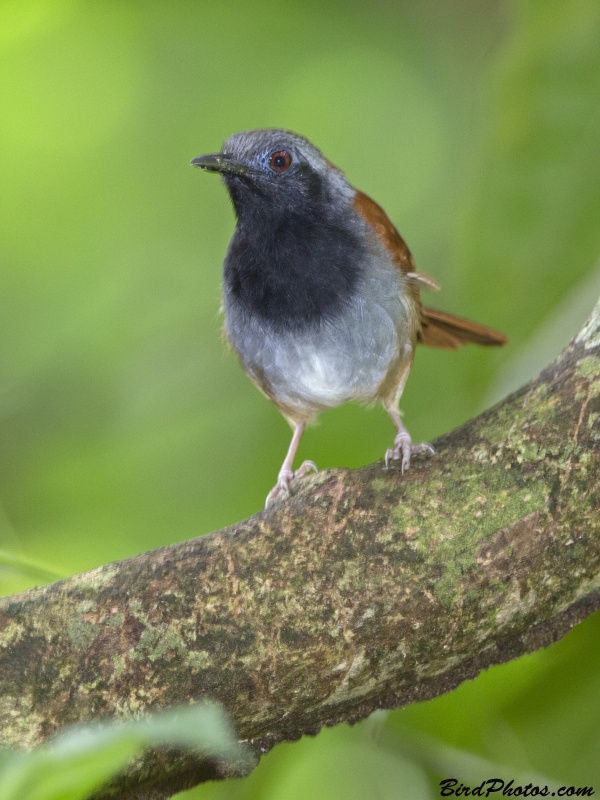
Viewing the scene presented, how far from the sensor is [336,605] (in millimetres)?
1933

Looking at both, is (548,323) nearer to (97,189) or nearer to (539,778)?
(539,778)

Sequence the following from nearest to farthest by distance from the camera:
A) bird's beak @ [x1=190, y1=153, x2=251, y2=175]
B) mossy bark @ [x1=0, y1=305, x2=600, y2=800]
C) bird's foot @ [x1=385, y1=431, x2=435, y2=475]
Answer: mossy bark @ [x1=0, y1=305, x2=600, y2=800], bird's foot @ [x1=385, y1=431, x2=435, y2=475], bird's beak @ [x1=190, y1=153, x2=251, y2=175]

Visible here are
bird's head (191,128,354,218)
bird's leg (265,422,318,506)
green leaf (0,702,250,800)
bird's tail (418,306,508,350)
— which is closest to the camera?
green leaf (0,702,250,800)

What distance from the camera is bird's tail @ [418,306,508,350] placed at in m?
3.41

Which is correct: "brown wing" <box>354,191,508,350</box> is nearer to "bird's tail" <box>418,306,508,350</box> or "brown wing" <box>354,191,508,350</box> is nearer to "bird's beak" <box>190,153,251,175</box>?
"bird's tail" <box>418,306,508,350</box>

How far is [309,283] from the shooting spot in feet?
9.26

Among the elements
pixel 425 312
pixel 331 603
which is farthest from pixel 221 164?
pixel 331 603

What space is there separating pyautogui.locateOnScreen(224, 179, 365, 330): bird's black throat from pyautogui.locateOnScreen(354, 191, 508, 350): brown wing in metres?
0.12

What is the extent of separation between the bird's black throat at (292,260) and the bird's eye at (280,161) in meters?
0.14

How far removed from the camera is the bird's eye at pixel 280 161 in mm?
3045

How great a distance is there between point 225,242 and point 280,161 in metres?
1.20

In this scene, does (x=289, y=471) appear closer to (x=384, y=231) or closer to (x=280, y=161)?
(x=384, y=231)

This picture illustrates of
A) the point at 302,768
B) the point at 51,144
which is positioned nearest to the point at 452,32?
the point at 51,144

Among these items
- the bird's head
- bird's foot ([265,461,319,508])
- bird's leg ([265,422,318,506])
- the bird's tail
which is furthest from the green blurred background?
the bird's head
